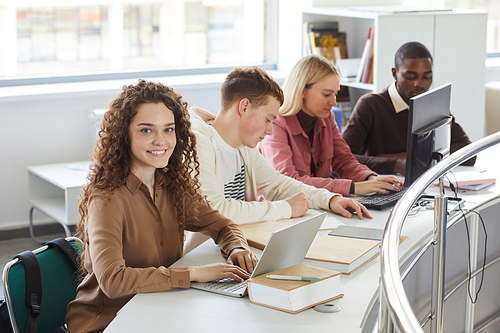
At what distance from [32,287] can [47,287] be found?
6cm

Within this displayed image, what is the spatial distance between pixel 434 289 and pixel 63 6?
3239 millimetres

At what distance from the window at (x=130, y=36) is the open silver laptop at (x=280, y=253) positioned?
315cm

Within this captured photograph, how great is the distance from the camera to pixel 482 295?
291 cm

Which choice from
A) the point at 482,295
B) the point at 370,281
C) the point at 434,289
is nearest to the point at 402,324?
the point at 370,281

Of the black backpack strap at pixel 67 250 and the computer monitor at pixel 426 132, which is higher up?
the computer monitor at pixel 426 132

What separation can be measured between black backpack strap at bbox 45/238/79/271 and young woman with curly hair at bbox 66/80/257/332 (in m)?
0.06

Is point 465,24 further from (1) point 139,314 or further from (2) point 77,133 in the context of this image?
(1) point 139,314

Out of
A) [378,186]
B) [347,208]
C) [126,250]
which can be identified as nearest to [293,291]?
[126,250]

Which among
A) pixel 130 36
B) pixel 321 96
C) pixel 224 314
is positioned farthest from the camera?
pixel 130 36

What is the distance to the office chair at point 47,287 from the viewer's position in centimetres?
156

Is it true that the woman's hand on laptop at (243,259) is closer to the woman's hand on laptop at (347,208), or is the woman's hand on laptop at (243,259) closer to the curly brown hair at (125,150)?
the curly brown hair at (125,150)

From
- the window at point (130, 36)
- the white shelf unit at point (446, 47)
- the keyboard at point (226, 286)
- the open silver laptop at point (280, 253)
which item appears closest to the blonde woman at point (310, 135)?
the open silver laptop at point (280, 253)

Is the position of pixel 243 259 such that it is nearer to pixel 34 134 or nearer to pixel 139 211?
pixel 139 211

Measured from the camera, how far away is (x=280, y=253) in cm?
153
